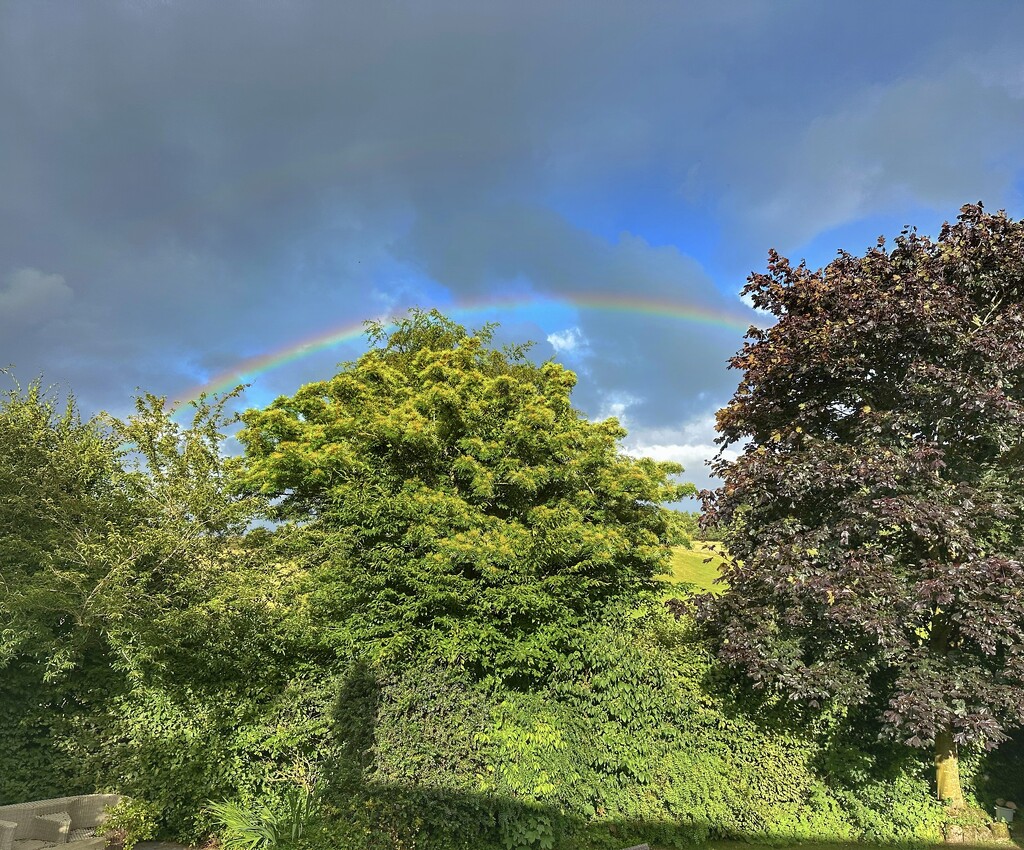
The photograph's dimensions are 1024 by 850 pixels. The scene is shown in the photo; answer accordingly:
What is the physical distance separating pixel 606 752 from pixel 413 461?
530 cm

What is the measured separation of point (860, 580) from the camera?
5.96 metres

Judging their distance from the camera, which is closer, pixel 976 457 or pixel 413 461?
pixel 976 457

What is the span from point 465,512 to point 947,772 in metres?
7.69

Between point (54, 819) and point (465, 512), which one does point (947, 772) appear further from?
point (54, 819)

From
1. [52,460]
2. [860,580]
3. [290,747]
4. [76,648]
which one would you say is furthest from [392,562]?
[860,580]

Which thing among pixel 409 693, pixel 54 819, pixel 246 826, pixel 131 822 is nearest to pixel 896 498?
pixel 409 693

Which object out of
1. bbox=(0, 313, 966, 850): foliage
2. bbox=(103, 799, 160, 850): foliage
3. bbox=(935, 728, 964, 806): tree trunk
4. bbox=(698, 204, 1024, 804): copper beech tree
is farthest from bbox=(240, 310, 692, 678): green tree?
bbox=(935, 728, 964, 806): tree trunk

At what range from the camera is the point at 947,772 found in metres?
7.52

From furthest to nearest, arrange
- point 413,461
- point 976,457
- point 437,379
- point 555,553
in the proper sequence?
point 437,379 < point 413,461 < point 555,553 < point 976,457

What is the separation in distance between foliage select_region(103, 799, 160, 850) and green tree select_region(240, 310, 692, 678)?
3.38m

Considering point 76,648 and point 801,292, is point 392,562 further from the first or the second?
point 801,292

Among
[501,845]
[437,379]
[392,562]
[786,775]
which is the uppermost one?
[437,379]

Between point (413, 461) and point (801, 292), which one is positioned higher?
point (801, 292)

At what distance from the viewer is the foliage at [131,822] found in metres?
7.15
